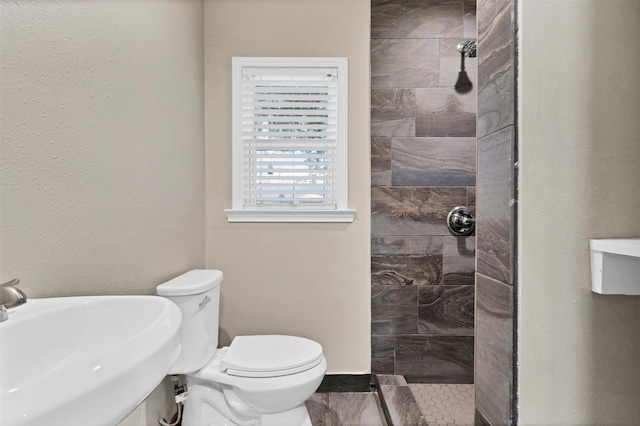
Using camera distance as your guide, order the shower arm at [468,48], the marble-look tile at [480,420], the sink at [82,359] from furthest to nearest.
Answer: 1. the shower arm at [468,48]
2. the marble-look tile at [480,420]
3. the sink at [82,359]

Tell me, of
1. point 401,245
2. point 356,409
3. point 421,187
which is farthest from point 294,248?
point 356,409

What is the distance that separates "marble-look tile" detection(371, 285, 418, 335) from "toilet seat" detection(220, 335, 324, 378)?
0.59 metres

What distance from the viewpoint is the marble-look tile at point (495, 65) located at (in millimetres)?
833

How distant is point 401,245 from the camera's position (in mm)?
2236

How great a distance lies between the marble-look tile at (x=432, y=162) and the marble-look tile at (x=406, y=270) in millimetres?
461

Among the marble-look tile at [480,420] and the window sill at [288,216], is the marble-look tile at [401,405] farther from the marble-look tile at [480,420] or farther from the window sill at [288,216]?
the window sill at [288,216]

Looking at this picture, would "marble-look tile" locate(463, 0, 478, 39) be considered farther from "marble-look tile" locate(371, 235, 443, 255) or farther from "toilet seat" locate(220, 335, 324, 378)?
"toilet seat" locate(220, 335, 324, 378)

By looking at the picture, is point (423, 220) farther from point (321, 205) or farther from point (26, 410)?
point (26, 410)

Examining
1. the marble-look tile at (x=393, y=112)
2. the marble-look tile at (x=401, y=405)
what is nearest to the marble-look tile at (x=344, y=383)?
the marble-look tile at (x=401, y=405)

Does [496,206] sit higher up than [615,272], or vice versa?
[496,206]

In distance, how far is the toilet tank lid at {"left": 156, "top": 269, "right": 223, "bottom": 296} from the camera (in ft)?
4.81

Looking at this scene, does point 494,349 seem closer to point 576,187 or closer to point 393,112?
point 576,187

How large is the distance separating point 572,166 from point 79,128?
1311 mm

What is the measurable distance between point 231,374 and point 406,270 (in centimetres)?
119
